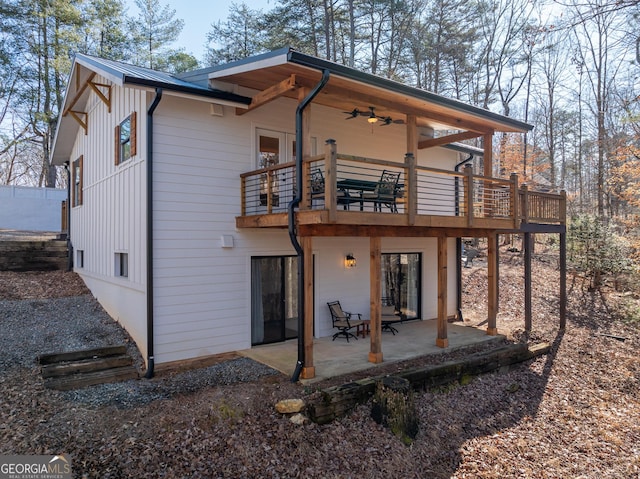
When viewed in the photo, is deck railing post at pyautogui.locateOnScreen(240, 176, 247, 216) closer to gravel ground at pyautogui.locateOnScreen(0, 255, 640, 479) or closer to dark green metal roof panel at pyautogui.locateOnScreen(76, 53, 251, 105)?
dark green metal roof panel at pyautogui.locateOnScreen(76, 53, 251, 105)

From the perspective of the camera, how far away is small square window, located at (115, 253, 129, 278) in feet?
27.6

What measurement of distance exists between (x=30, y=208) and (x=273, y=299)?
1774 cm

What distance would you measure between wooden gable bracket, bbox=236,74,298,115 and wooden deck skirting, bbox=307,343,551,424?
4557 millimetres

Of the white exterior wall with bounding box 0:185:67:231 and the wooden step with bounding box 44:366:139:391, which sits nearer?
the wooden step with bounding box 44:366:139:391

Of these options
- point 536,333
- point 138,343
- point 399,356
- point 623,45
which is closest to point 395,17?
point 623,45

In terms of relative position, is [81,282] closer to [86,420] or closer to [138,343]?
[138,343]

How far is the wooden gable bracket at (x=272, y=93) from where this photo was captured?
253 inches

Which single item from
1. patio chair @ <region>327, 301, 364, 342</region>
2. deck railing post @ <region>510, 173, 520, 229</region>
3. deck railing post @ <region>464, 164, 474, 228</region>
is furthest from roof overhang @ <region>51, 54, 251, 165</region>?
deck railing post @ <region>510, 173, 520, 229</region>

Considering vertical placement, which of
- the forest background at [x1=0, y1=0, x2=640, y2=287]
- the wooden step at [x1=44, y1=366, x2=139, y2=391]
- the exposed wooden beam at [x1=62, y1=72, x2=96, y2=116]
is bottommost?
the wooden step at [x1=44, y1=366, x2=139, y2=391]

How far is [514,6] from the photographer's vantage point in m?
18.8

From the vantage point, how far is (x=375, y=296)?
7078mm

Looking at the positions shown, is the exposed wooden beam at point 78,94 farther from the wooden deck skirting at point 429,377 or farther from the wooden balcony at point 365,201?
the wooden deck skirting at point 429,377

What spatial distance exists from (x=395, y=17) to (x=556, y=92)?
10.8m

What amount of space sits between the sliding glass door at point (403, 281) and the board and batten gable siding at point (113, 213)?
18.6ft
